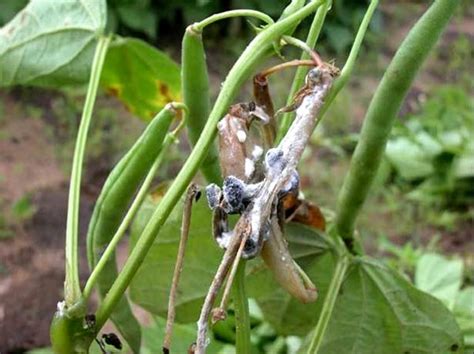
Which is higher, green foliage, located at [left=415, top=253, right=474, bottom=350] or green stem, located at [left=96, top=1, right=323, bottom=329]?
green stem, located at [left=96, top=1, right=323, bottom=329]

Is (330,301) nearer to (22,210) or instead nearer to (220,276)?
(220,276)

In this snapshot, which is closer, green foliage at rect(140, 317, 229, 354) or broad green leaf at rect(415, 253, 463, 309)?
green foliage at rect(140, 317, 229, 354)

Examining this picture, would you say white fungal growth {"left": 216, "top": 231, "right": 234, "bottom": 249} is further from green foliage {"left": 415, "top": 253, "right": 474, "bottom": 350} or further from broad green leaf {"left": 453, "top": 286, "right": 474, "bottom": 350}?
green foliage {"left": 415, "top": 253, "right": 474, "bottom": 350}

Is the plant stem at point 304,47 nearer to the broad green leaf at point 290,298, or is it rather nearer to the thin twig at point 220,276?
the thin twig at point 220,276

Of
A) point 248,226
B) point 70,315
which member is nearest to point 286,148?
point 248,226

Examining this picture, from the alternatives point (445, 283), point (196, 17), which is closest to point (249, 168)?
point (445, 283)

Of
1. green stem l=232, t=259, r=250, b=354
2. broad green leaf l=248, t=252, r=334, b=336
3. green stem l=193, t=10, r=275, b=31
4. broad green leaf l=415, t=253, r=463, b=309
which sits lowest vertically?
broad green leaf l=415, t=253, r=463, b=309

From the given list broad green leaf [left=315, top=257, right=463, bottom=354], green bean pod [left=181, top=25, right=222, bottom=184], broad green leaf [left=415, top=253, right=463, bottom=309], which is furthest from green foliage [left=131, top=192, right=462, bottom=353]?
broad green leaf [left=415, top=253, right=463, bottom=309]

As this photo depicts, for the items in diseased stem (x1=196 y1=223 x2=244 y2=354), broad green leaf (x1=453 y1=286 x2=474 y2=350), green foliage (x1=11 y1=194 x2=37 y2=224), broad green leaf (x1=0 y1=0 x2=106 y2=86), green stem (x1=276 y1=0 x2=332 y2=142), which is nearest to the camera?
diseased stem (x1=196 y1=223 x2=244 y2=354)
